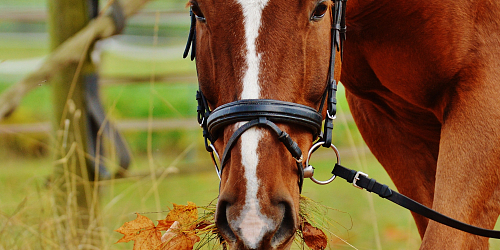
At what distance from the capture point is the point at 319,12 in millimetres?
1412

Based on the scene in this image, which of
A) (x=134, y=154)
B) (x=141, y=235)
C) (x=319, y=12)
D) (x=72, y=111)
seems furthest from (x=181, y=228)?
(x=134, y=154)

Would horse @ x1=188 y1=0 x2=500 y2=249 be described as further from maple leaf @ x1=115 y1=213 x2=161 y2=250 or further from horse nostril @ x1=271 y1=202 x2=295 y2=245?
maple leaf @ x1=115 y1=213 x2=161 y2=250

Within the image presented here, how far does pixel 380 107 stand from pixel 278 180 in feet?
4.40

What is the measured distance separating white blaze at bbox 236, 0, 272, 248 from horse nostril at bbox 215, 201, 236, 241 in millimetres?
60

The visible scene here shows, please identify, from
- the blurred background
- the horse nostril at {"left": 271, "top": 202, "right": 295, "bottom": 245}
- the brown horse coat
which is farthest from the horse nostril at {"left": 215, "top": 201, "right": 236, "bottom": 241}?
the blurred background

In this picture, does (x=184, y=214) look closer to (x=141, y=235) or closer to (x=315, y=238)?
(x=141, y=235)

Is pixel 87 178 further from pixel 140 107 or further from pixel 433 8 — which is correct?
pixel 140 107

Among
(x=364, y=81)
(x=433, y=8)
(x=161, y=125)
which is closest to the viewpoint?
(x=433, y=8)

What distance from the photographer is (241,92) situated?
4.17ft

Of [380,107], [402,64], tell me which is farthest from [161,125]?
[402,64]

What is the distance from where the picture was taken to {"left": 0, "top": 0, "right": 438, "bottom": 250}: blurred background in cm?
285

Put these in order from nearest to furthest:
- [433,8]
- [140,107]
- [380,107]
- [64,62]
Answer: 1. [433,8]
2. [380,107]
3. [64,62]
4. [140,107]

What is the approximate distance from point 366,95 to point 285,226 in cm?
122

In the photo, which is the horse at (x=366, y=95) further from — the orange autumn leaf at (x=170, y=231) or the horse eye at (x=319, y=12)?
the orange autumn leaf at (x=170, y=231)
